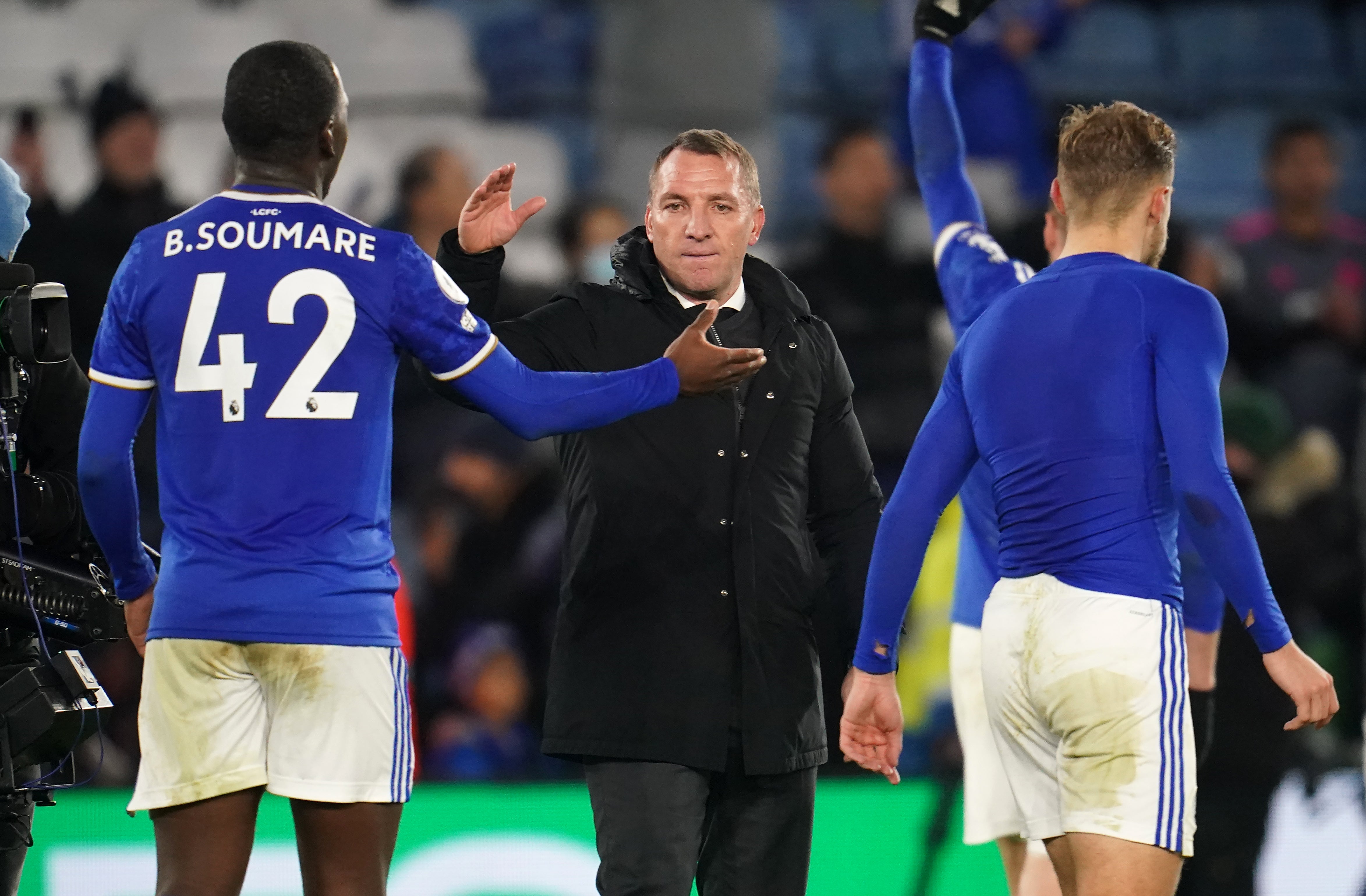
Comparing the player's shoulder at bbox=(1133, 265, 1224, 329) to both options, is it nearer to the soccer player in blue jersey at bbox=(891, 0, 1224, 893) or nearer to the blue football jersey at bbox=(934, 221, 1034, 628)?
the soccer player in blue jersey at bbox=(891, 0, 1224, 893)

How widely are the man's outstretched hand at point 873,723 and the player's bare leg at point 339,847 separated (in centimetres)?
97

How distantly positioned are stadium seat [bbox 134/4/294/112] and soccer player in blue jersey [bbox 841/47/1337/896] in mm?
5467

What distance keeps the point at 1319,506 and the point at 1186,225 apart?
1.45 m

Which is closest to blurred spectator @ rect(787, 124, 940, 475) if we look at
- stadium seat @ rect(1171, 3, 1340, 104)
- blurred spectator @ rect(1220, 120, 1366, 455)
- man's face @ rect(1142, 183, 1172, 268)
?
blurred spectator @ rect(1220, 120, 1366, 455)

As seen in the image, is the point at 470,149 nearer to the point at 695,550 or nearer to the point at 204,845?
the point at 695,550

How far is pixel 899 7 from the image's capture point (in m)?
7.56

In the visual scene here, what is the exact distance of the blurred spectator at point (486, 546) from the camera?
254 inches

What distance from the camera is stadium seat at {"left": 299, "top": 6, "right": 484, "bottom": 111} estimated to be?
306 inches

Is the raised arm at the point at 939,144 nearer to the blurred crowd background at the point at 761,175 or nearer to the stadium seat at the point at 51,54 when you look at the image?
the blurred crowd background at the point at 761,175

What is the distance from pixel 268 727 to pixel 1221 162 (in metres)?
6.93

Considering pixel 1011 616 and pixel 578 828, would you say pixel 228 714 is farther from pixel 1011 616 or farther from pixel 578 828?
pixel 578 828

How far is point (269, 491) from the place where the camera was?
8.15 ft

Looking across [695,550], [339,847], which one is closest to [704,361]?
[695,550]

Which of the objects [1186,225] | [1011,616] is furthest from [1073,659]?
[1186,225]
